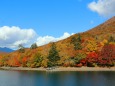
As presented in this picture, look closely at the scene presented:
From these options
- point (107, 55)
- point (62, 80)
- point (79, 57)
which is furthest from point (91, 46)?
point (62, 80)

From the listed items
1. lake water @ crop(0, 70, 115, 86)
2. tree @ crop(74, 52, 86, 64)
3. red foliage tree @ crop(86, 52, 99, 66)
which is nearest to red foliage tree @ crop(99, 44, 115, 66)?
red foliage tree @ crop(86, 52, 99, 66)

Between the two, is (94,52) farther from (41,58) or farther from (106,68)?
(41,58)

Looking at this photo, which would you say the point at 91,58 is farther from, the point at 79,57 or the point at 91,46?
the point at 91,46

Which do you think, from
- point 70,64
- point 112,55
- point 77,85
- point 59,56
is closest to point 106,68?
point 112,55

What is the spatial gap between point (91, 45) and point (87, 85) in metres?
101

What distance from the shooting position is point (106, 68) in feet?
515

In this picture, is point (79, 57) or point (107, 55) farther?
point (79, 57)

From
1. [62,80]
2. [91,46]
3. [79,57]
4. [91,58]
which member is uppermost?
[91,46]

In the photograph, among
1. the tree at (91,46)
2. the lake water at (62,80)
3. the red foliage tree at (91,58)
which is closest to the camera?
the lake water at (62,80)

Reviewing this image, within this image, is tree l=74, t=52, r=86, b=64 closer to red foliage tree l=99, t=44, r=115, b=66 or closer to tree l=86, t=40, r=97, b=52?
tree l=86, t=40, r=97, b=52

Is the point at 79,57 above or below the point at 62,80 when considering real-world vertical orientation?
above

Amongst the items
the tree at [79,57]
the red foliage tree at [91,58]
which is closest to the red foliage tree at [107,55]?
the red foliage tree at [91,58]

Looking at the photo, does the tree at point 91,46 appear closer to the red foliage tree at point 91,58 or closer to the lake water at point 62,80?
the red foliage tree at point 91,58

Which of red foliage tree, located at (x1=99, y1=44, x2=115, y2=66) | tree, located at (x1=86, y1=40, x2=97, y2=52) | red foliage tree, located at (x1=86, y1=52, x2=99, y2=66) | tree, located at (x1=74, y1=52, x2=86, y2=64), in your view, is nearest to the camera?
red foliage tree, located at (x1=99, y1=44, x2=115, y2=66)
